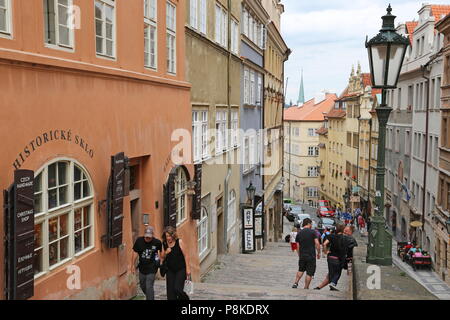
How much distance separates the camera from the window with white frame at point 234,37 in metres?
21.7

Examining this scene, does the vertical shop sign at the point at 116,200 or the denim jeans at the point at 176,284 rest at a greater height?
the vertical shop sign at the point at 116,200

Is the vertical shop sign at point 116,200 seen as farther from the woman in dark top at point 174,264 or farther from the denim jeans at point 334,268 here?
the denim jeans at point 334,268

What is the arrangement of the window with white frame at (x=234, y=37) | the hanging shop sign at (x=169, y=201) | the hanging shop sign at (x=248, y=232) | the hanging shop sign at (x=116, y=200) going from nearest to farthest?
1. the hanging shop sign at (x=116, y=200)
2. the hanging shop sign at (x=169, y=201)
3. the window with white frame at (x=234, y=37)
4. the hanging shop sign at (x=248, y=232)

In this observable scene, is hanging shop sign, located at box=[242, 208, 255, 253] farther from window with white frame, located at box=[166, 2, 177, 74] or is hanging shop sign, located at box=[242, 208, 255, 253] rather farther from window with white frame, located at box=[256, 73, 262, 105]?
window with white frame, located at box=[166, 2, 177, 74]

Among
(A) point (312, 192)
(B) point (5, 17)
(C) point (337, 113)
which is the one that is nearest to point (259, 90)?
(B) point (5, 17)

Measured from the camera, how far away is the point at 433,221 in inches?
1281

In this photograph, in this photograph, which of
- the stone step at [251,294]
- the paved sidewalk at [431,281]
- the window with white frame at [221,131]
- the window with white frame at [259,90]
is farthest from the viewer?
the window with white frame at [259,90]

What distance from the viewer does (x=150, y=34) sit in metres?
11.6

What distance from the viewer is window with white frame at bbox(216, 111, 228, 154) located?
62.4 ft

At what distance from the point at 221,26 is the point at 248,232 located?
358 inches

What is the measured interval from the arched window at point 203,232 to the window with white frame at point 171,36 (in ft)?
16.4

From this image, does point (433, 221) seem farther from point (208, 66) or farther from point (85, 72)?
point (85, 72)

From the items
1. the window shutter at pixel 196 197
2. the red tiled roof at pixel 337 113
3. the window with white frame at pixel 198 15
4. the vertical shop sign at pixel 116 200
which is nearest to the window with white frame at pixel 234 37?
the window with white frame at pixel 198 15

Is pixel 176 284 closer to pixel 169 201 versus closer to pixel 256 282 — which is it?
pixel 169 201
